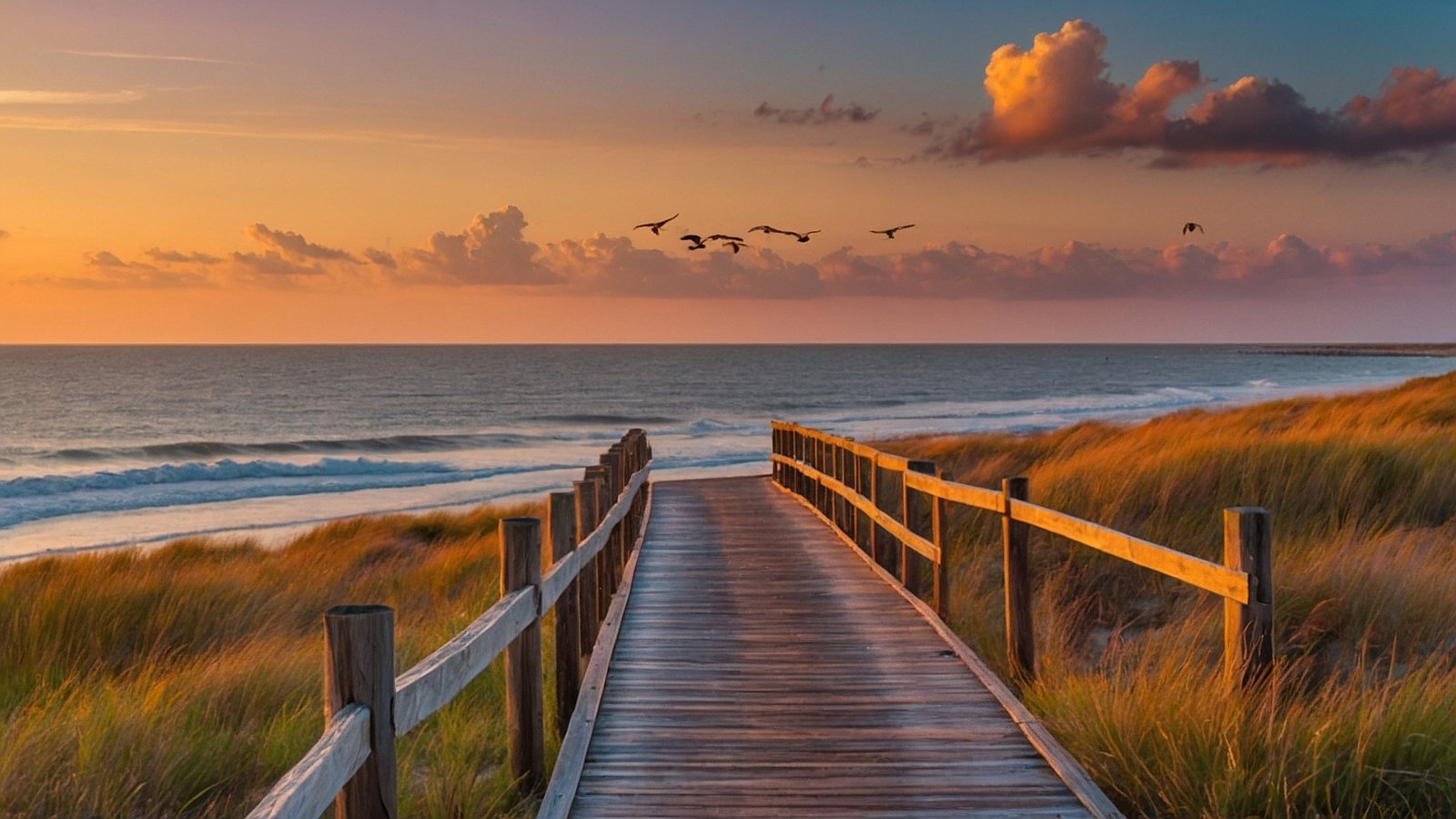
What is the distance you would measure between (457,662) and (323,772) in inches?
48.1

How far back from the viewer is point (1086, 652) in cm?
852

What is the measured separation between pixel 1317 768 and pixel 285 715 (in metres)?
5.53

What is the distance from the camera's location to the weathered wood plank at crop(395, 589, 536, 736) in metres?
3.20

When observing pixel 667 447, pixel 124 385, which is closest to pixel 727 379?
pixel 124 385

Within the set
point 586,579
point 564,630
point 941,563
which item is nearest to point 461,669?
point 564,630

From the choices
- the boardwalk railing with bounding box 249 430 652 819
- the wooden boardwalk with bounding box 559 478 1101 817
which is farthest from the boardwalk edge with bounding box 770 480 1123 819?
the boardwalk railing with bounding box 249 430 652 819

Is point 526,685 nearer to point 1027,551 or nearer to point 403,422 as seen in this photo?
point 1027,551

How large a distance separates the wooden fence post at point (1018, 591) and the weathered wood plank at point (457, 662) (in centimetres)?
322

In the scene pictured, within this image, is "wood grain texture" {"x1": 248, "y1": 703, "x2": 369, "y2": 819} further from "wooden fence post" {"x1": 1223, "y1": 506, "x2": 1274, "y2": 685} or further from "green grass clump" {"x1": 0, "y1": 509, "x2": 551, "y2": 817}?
"wooden fence post" {"x1": 1223, "y1": 506, "x2": 1274, "y2": 685}

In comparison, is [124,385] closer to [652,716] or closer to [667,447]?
[667,447]

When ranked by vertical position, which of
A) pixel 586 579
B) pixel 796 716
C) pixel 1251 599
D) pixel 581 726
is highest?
pixel 1251 599

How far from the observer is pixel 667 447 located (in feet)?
146

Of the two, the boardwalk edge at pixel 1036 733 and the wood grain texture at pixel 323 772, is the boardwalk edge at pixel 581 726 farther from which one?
the boardwalk edge at pixel 1036 733

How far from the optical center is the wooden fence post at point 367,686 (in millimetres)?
2859
